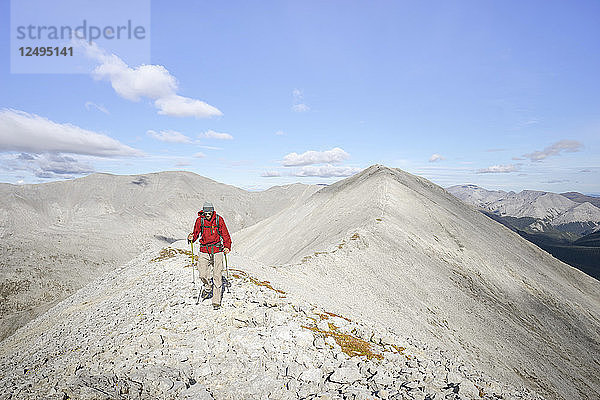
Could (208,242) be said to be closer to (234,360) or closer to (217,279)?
(217,279)

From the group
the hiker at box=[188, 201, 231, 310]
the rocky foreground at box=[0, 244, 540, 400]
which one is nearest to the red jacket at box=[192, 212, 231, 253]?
the hiker at box=[188, 201, 231, 310]

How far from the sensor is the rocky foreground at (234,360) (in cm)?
729

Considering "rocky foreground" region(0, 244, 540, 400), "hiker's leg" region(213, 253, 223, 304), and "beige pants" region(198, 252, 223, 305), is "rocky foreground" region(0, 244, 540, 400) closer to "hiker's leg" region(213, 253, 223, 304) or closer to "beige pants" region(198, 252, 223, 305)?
"hiker's leg" region(213, 253, 223, 304)

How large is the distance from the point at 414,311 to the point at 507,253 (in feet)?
84.6

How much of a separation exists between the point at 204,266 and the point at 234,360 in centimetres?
379

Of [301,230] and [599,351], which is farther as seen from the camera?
[301,230]

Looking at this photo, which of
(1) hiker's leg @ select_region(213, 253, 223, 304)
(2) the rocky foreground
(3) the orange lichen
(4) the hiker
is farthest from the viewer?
(4) the hiker

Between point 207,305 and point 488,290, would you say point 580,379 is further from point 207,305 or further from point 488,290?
point 207,305

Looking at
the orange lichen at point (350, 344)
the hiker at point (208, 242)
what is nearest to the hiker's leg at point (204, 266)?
the hiker at point (208, 242)

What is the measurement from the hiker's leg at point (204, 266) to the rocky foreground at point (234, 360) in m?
0.90

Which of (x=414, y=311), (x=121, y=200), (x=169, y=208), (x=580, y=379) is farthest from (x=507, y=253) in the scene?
(x=121, y=200)

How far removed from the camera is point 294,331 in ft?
31.4

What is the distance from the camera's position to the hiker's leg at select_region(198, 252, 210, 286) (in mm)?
11172

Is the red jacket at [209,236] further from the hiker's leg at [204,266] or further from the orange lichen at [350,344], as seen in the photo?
the orange lichen at [350,344]
